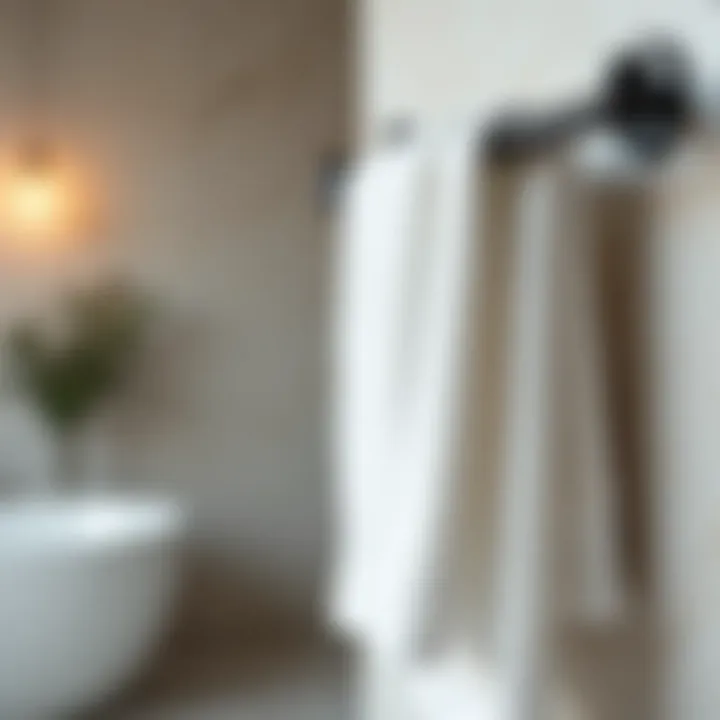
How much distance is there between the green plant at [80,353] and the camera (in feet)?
10.0

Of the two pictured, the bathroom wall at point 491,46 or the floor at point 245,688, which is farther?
the floor at point 245,688

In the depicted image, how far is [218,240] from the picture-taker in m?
3.31

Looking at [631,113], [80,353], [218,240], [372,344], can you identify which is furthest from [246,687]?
[631,113]

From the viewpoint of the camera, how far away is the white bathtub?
2.28 m

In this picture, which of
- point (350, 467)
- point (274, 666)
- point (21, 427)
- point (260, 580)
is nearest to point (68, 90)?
point (21, 427)

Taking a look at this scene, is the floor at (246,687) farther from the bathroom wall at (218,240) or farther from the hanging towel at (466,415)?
the hanging towel at (466,415)

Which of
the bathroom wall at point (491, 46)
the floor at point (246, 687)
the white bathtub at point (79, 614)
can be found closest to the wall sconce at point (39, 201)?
the white bathtub at point (79, 614)

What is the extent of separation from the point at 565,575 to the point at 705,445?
0.48 ft

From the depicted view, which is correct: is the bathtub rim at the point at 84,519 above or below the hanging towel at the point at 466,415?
below

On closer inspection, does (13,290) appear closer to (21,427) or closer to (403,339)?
(21,427)

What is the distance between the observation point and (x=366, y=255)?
98 cm

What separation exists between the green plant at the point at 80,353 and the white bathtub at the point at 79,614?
64cm

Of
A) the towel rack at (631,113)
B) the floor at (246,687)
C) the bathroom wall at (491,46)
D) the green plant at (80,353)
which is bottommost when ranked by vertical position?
the floor at (246,687)

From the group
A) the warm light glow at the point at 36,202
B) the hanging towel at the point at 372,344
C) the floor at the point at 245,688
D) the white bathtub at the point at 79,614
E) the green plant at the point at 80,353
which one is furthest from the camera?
the warm light glow at the point at 36,202
